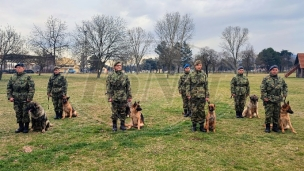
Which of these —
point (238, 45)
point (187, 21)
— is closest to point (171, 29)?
point (187, 21)

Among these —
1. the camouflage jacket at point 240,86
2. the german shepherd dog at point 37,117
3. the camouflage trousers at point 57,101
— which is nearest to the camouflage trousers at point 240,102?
the camouflage jacket at point 240,86

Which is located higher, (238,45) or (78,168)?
(238,45)

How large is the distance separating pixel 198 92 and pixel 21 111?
553 centimetres

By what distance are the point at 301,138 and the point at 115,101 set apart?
563 centimetres

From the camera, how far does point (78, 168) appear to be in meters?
4.68

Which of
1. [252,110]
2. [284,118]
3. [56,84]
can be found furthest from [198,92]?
[56,84]

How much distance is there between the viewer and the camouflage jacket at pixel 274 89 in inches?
285

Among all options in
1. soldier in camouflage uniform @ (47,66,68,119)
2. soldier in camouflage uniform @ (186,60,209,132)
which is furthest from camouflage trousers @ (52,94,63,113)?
soldier in camouflage uniform @ (186,60,209,132)

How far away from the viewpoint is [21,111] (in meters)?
7.21

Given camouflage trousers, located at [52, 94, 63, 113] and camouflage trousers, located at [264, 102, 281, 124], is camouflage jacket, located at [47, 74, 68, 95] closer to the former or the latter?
camouflage trousers, located at [52, 94, 63, 113]

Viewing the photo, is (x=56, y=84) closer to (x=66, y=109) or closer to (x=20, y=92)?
(x=66, y=109)

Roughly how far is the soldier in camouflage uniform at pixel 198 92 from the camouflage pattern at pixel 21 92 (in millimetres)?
4990

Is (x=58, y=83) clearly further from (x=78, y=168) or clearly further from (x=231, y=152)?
(x=231, y=152)

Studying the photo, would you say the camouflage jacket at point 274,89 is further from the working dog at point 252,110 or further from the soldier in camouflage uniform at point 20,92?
the soldier in camouflage uniform at point 20,92
